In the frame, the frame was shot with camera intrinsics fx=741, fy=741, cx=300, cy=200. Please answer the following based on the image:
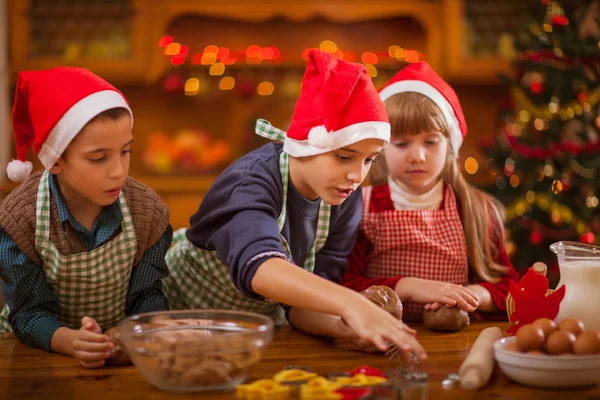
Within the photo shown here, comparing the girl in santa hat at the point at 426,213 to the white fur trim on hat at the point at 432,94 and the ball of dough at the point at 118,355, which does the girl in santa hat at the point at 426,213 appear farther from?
the ball of dough at the point at 118,355

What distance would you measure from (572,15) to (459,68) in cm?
101

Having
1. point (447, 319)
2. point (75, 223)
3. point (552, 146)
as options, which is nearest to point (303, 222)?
point (447, 319)

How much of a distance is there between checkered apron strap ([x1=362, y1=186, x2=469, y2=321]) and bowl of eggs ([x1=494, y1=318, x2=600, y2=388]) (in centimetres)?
63

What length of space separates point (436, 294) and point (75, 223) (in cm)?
70

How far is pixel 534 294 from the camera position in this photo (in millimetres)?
1225

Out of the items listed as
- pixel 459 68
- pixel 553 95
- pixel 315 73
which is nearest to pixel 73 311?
pixel 315 73

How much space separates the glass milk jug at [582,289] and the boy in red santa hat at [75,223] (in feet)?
2.40

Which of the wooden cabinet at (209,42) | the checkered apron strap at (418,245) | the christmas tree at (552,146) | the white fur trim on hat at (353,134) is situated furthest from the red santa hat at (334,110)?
the wooden cabinet at (209,42)

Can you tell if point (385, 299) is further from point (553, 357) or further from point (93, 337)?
point (93, 337)

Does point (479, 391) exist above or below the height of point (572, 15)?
below

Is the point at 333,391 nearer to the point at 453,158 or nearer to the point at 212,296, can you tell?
the point at 212,296

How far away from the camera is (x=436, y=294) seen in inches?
57.7

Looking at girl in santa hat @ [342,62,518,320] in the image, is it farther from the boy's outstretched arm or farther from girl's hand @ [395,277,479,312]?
the boy's outstretched arm

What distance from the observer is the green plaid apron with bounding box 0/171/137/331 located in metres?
1.33
